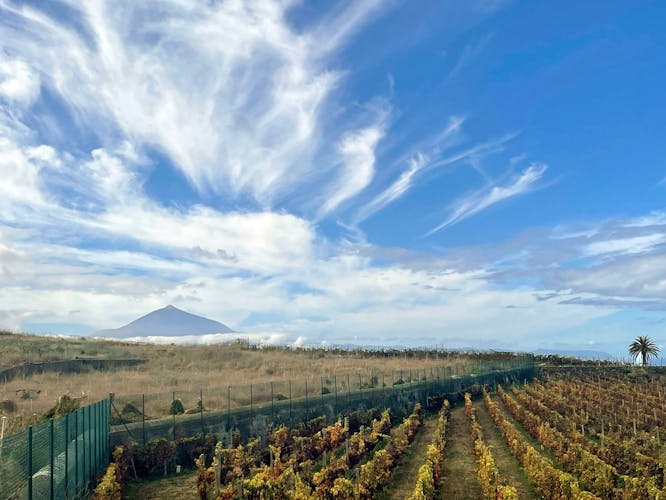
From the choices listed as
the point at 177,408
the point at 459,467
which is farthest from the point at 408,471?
the point at 177,408

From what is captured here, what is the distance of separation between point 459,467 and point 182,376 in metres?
25.0

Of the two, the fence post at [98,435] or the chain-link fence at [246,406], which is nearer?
the fence post at [98,435]

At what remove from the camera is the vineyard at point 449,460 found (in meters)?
15.4

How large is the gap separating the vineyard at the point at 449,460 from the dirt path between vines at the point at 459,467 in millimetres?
40

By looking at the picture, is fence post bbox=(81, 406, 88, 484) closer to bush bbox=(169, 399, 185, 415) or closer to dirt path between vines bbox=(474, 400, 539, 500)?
bush bbox=(169, 399, 185, 415)

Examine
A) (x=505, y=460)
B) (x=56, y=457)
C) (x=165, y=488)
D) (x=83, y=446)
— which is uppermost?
(x=56, y=457)

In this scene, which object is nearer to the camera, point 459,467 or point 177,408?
point 459,467

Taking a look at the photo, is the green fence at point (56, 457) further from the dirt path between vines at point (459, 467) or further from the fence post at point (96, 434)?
the dirt path between vines at point (459, 467)

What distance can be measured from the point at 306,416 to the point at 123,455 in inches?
395

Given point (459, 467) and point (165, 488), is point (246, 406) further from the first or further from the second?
point (459, 467)

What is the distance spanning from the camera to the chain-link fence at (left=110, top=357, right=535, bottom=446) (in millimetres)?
21788

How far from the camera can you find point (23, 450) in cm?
1089

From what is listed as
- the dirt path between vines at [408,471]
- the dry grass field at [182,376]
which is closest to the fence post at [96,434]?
the dry grass field at [182,376]

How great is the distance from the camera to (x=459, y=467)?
21.0 metres
